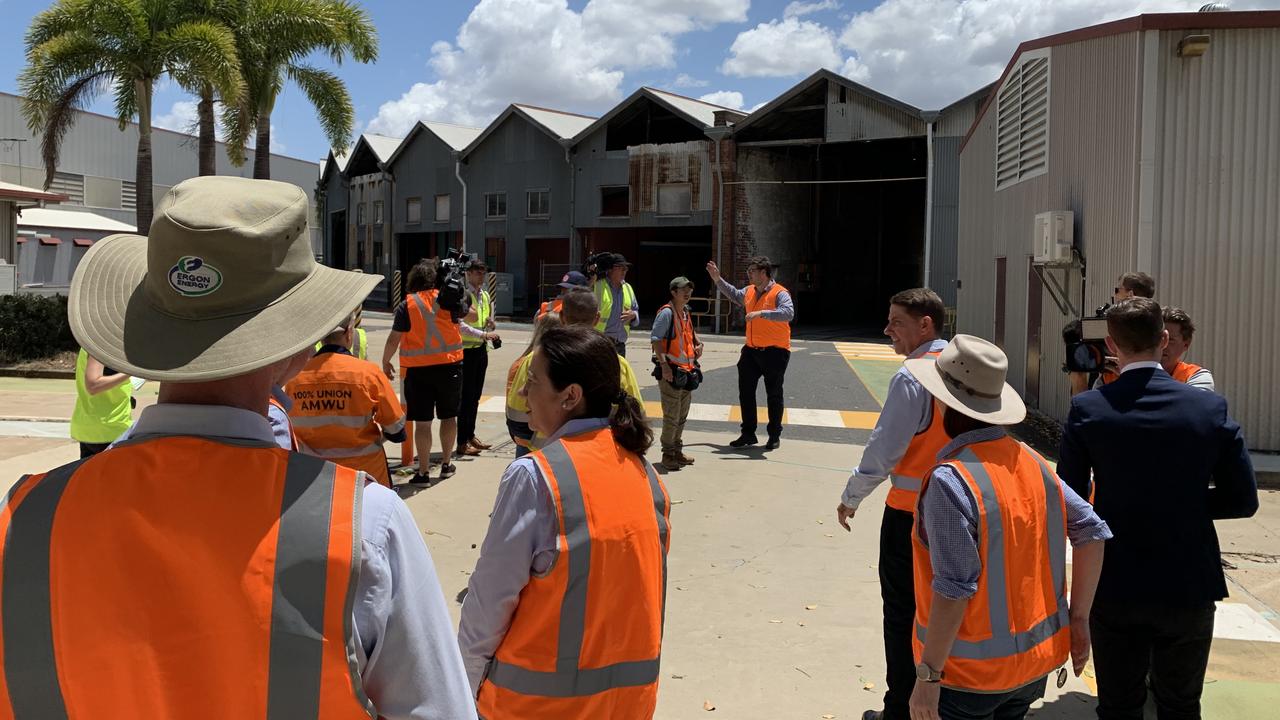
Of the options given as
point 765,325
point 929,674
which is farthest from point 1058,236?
point 929,674

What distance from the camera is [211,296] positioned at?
153cm

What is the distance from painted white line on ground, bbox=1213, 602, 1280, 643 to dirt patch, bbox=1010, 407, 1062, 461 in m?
4.52

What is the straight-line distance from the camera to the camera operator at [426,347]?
8.20 m

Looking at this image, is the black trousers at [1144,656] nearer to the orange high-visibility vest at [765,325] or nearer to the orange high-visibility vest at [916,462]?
the orange high-visibility vest at [916,462]

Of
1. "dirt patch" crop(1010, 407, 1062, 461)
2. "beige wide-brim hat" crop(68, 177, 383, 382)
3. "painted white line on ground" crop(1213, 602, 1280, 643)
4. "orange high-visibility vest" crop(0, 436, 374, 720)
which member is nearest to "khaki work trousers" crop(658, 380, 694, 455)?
"dirt patch" crop(1010, 407, 1062, 461)

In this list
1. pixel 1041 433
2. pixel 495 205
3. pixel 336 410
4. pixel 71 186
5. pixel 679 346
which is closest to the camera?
pixel 336 410

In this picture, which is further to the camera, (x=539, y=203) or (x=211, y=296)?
(x=539, y=203)

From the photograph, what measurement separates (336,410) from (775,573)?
2.91 metres

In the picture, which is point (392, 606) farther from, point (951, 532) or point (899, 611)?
point (899, 611)

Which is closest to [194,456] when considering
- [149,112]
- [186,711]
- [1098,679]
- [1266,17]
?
[186,711]

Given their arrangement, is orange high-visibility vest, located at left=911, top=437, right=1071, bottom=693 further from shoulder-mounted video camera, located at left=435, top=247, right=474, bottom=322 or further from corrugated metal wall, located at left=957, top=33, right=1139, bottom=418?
corrugated metal wall, located at left=957, top=33, right=1139, bottom=418

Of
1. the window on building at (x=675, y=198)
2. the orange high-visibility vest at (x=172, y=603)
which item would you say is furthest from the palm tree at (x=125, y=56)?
the orange high-visibility vest at (x=172, y=603)

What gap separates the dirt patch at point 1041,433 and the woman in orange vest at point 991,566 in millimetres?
7648

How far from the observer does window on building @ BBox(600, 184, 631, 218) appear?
34125 mm
